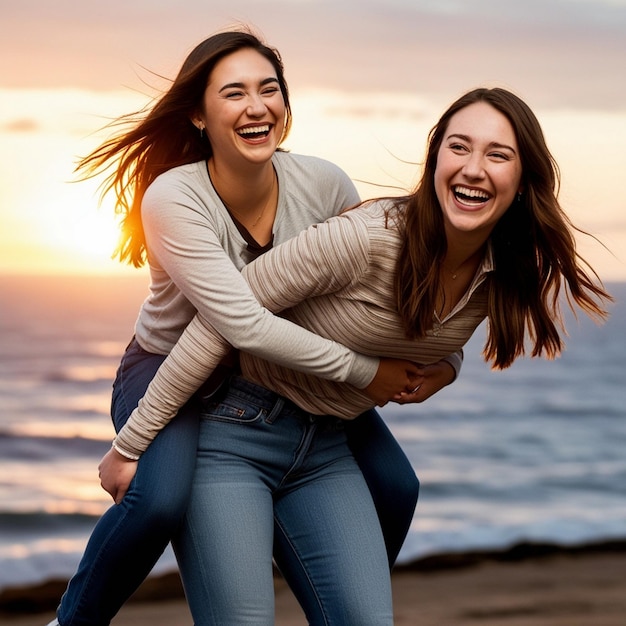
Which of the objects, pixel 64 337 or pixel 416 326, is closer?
pixel 416 326

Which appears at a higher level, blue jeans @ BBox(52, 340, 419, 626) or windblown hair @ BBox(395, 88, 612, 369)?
windblown hair @ BBox(395, 88, 612, 369)

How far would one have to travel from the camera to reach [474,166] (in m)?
2.73

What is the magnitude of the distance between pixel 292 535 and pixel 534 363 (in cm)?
2917

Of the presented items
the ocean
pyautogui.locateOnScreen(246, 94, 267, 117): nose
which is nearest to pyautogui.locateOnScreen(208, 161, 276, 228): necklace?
pyautogui.locateOnScreen(246, 94, 267, 117): nose

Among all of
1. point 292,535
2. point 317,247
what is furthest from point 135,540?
point 317,247

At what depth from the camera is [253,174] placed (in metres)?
2.95

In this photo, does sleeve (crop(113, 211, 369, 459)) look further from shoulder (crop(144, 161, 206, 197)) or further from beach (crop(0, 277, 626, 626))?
beach (crop(0, 277, 626, 626))

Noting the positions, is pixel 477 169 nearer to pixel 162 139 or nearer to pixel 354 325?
pixel 354 325

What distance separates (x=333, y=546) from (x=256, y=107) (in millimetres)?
1236

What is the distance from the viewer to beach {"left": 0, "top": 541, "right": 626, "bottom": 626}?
289 inches

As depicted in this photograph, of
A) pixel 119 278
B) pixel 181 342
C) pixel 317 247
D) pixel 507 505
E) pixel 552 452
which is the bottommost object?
pixel 119 278

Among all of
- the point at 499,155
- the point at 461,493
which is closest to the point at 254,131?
the point at 499,155

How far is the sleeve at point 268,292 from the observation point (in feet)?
9.00

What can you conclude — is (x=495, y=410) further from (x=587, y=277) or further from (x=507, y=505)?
(x=587, y=277)
